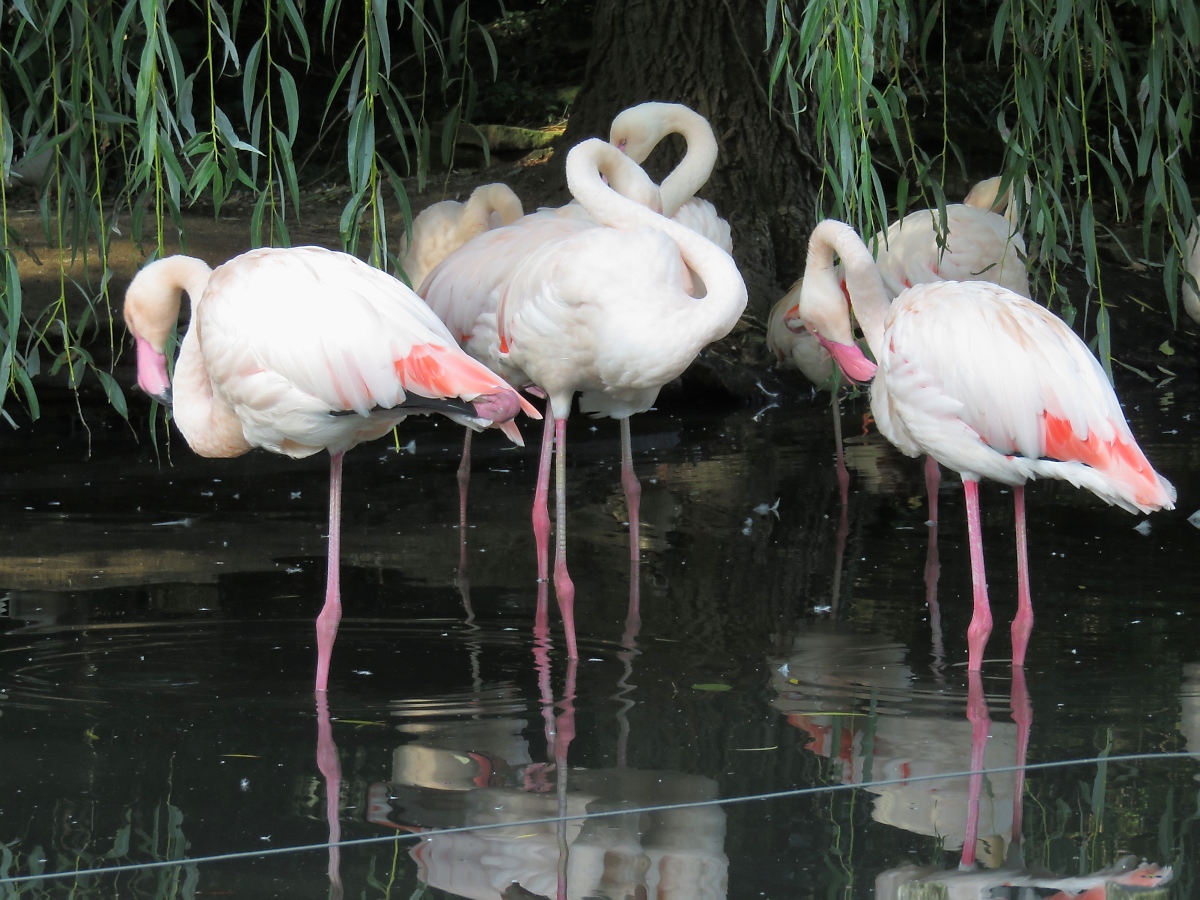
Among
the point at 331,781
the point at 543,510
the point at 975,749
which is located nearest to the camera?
the point at 331,781

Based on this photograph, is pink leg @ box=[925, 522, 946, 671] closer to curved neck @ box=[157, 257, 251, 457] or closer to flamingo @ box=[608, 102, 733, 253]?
flamingo @ box=[608, 102, 733, 253]

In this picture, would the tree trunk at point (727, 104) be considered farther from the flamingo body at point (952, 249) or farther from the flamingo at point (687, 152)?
the flamingo at point (687, 152)

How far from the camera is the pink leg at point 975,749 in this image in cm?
249

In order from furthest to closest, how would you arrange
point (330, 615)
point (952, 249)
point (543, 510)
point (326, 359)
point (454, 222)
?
point (454, 222) < point (952, 249) < point (543, 510) < point (330, 615) < point (326, 359)

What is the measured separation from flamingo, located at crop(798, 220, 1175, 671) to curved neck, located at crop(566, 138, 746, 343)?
410 millimetres

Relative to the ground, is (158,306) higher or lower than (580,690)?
higher

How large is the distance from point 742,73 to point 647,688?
491 centimetres

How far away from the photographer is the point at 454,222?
616 cm

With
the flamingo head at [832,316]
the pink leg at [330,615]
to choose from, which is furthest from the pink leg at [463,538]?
the flamingo head at [832,316]

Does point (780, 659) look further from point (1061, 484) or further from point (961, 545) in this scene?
point (1061, 484)

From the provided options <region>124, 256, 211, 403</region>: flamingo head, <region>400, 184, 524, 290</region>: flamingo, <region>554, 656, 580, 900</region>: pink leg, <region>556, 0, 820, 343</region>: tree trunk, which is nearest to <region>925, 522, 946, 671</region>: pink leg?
<region>554, 656, 580, 900</region>: pink leg

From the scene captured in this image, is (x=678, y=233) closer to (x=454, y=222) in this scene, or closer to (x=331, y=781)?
(x=331, y=781)

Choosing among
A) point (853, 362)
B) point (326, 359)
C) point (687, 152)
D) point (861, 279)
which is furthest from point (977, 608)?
point (687, 152)

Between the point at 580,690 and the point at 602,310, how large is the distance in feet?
3.37
